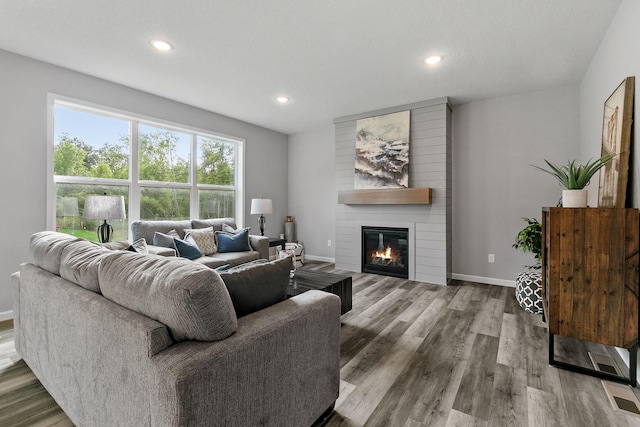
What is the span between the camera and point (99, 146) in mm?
3631

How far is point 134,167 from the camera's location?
392cm

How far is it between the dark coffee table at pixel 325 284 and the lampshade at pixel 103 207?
6.45 feet

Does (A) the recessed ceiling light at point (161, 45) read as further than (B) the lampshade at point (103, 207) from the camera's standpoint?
No

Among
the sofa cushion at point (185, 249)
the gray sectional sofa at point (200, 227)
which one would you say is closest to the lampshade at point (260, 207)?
the gray sectional sofa at point (200, 227)

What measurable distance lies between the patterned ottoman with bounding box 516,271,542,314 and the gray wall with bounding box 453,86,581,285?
3.17 feet

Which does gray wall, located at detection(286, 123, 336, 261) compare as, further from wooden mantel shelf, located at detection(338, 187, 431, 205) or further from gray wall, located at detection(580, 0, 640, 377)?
gray wall, located at detection(580, 0, 640, 377)

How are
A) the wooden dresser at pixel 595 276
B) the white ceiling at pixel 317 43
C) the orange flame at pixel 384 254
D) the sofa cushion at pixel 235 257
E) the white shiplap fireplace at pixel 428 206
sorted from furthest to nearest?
the orange flame at pixel 384 254 → the white shiplap fireplace at pixel 428 206 → the sofa cushion at pixel 235 257 → the white ceiling at pixel 317 43 → the wooden dresser at pixel 595 276

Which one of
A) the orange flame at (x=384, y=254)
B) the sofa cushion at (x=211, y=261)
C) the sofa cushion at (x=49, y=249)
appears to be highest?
the sofa cushion at (x=49, y=249)

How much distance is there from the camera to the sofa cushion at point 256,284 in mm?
1292

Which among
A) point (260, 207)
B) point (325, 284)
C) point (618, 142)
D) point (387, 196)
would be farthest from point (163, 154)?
point (618, 142)

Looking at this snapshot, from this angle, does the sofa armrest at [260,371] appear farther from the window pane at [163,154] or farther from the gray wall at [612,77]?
the window pane at [163,154]

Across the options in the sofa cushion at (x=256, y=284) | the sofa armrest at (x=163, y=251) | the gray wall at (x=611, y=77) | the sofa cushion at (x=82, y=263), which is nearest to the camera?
the sofa cushion at (x=256, y=284)

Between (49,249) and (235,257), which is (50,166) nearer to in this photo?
(49,249)

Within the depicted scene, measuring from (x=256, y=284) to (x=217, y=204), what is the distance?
13.1 ft
